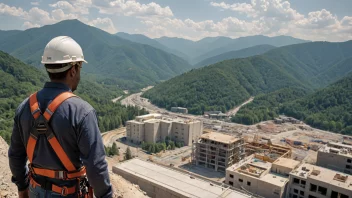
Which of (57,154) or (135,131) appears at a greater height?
(57,154)

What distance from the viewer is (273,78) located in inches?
4257

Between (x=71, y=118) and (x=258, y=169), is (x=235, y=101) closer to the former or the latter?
(x=258, y=169)

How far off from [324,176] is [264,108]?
51.0 metres

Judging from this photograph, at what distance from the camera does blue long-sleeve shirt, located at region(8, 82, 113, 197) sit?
2158 mm

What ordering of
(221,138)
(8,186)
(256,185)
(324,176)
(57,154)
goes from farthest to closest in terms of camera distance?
(221,138), (256,185), (324,176), (8,186), (57,154)

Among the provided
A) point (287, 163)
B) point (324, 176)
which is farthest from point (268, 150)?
point (324, 176)

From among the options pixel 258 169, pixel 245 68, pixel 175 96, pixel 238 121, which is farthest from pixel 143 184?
pixel 245 68

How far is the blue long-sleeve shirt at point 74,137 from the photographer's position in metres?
2.16

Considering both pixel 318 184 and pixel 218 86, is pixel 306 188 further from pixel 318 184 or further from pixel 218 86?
pixel 218 86

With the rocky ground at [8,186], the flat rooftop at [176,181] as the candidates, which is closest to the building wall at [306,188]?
the flat rooftop at [176,181]

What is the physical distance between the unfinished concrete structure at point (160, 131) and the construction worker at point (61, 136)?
36904mm

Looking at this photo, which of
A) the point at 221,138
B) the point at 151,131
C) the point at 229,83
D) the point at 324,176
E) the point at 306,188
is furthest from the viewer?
the point at 229,83

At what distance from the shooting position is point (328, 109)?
210 ft

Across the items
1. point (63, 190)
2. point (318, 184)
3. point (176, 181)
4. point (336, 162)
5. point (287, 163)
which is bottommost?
point (336, 162)
